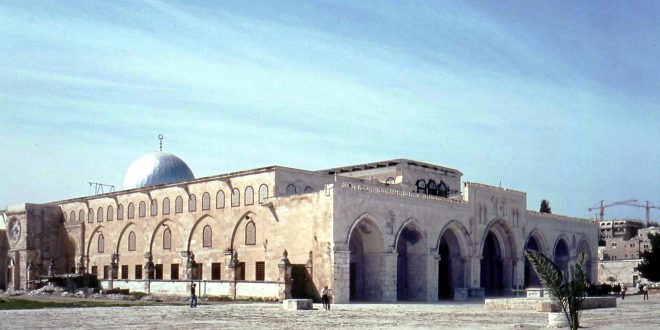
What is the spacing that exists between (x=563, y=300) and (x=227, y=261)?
30.4 m

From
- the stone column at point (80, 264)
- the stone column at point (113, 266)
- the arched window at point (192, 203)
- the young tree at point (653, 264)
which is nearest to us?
the arched window at point (192, 203)

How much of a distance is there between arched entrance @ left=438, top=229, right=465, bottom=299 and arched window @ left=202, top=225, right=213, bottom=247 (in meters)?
13.8

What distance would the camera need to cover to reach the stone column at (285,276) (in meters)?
36.6

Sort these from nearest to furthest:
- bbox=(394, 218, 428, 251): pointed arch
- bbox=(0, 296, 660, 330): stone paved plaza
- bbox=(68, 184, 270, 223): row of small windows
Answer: bbox=(0, 296, 660, 330): stone paved plaza
bbox=(394, 218, 428, 251): pointed arch
bbox=(68, 184, 270, 223): row of small windows

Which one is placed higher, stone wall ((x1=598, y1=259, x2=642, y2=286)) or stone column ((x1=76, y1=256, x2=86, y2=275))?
stone column ((x1=76, y1=256, x2=86, y2=275))

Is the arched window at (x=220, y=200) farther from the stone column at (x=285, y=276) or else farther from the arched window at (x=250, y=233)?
the stone column at (x=285, y=276)

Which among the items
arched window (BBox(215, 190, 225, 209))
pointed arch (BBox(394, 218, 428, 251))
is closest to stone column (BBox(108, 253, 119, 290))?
arched window (BBox(215, 190, 225, 209))

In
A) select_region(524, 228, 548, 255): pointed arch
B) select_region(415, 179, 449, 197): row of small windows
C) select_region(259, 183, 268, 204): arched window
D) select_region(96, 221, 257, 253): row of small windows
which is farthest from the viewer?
select_region(524, 228, 548, 255): pointed arch

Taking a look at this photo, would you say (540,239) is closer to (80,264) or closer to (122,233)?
(122,233)

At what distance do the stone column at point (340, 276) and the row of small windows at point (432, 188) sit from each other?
13712mm

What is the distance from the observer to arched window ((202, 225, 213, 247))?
1791 inches

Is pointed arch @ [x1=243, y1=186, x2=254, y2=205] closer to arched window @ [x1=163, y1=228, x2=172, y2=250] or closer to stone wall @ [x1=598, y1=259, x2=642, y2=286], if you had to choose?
arched window @ [x1=163, y1=228, x2=172, y2=250]

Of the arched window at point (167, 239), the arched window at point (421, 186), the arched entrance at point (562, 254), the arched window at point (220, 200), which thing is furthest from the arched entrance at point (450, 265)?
the arched window at point (167, 239)

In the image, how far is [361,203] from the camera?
126ft
